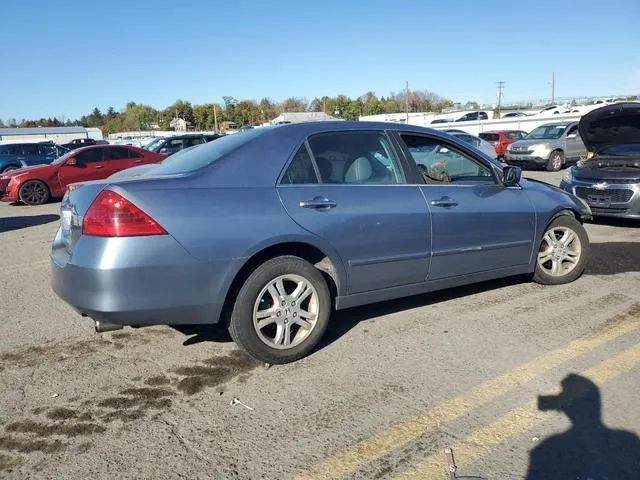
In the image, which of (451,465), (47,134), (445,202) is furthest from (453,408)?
(47,134)

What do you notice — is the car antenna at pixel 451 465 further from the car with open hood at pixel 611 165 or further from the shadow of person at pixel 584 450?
the car with open hood at pixel 611 165

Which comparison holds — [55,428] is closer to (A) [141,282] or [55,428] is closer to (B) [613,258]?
(A) [141,282]

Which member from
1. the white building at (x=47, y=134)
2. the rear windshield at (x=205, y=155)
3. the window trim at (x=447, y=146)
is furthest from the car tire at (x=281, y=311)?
the white building at (x=47, y=134)

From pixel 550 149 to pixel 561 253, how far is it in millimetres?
14762

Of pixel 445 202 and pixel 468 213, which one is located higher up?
pixel 445 202

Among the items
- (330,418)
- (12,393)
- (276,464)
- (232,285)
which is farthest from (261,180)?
(12,393)

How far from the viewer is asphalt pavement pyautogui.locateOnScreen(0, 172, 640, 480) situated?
8.63ft

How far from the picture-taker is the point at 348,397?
128 inches

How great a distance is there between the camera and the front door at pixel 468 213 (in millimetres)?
4398

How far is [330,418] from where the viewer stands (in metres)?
3.02

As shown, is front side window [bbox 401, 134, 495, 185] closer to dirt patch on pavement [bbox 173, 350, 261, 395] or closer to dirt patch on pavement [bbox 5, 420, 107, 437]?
dirt patch on pavement [bbox 173, 350, 261, 395]

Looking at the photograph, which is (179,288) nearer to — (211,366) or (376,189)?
(211,366)

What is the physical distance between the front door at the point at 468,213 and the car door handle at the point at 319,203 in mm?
901

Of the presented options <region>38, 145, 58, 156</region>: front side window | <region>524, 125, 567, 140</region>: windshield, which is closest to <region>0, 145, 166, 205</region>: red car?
<region>38, 145, 58, 156</region>: front side window
